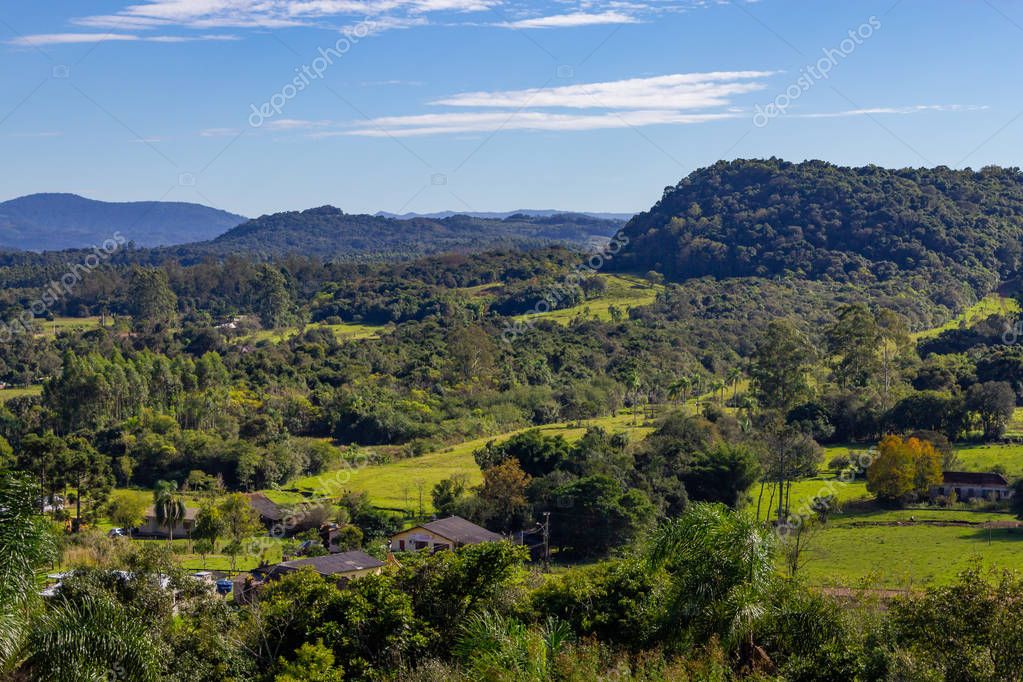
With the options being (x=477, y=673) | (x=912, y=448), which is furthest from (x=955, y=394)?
(x=477, y=673)

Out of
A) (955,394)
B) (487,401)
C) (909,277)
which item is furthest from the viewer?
(909,277)

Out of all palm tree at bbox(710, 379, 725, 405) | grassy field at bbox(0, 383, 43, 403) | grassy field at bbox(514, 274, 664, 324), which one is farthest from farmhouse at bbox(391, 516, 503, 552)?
grassy field at bbox(514, 274, 664, 324)

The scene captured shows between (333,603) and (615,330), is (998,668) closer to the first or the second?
(333,603)

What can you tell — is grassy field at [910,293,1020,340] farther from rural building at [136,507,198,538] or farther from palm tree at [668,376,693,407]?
rural building at [136,507,198,538]

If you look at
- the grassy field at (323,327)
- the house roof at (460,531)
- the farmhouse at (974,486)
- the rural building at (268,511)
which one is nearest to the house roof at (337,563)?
the house roof at (460,531)

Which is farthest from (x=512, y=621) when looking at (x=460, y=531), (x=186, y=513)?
(x=186, y=513)

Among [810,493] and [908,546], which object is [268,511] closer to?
[810,493]
